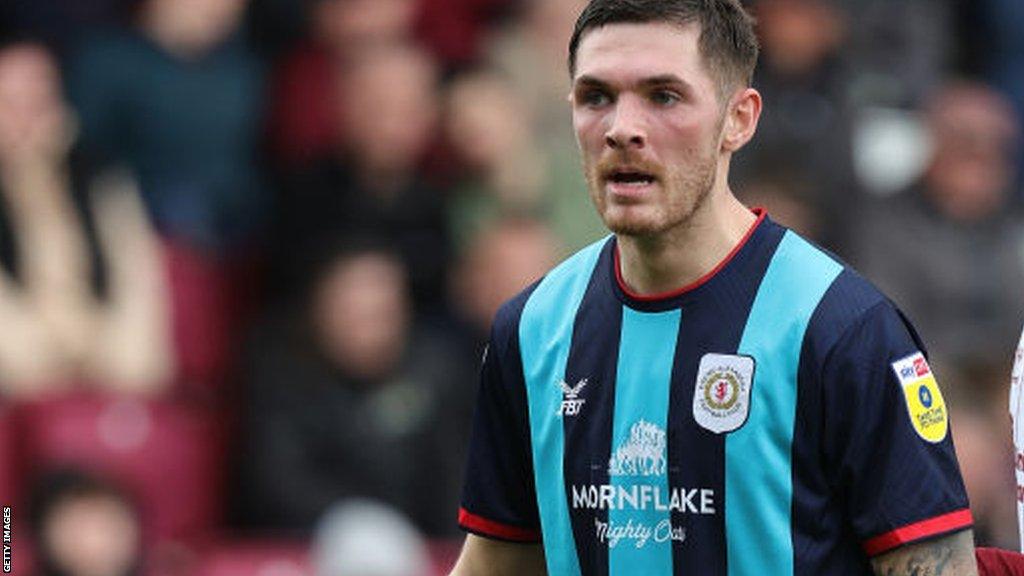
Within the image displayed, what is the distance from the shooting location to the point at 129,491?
27.7 feet

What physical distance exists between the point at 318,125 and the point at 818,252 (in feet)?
17.3

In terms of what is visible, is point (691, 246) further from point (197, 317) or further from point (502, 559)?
point (197, 317)

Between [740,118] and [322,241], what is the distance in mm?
4762

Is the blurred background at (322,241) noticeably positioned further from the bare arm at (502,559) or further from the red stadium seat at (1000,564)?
the red stadium seat at (1000,564)

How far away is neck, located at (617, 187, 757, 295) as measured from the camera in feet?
14.6

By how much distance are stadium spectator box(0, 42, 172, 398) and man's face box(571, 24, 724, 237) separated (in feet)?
15.7

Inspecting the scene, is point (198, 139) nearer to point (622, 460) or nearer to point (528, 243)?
point (528, 243)

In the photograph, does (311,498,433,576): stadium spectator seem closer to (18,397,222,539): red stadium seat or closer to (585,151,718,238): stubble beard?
(18,397,222,539): red stadium seat

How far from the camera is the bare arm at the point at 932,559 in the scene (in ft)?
14.0

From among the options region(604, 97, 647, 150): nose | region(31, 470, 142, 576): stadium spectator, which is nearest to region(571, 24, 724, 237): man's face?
region(604, 97, 647, 150): nose

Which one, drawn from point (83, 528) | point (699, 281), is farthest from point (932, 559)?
point (83, 528)

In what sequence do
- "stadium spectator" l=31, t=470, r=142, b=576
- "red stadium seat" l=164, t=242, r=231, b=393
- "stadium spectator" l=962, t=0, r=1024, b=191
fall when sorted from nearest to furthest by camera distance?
"stadium spectator" l=31, t=470, r=142, b=576 → "red stadium seat" l=164, t=242, r=231, b=393 → "stadium spectator" l=962, t=0, r=1024, b=191

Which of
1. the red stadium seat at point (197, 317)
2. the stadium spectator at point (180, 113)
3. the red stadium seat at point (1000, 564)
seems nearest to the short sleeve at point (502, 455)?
the red stadium seat at point (1000, 564)

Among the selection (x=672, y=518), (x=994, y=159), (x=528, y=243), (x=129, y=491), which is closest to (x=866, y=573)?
(x=672, y=518)
